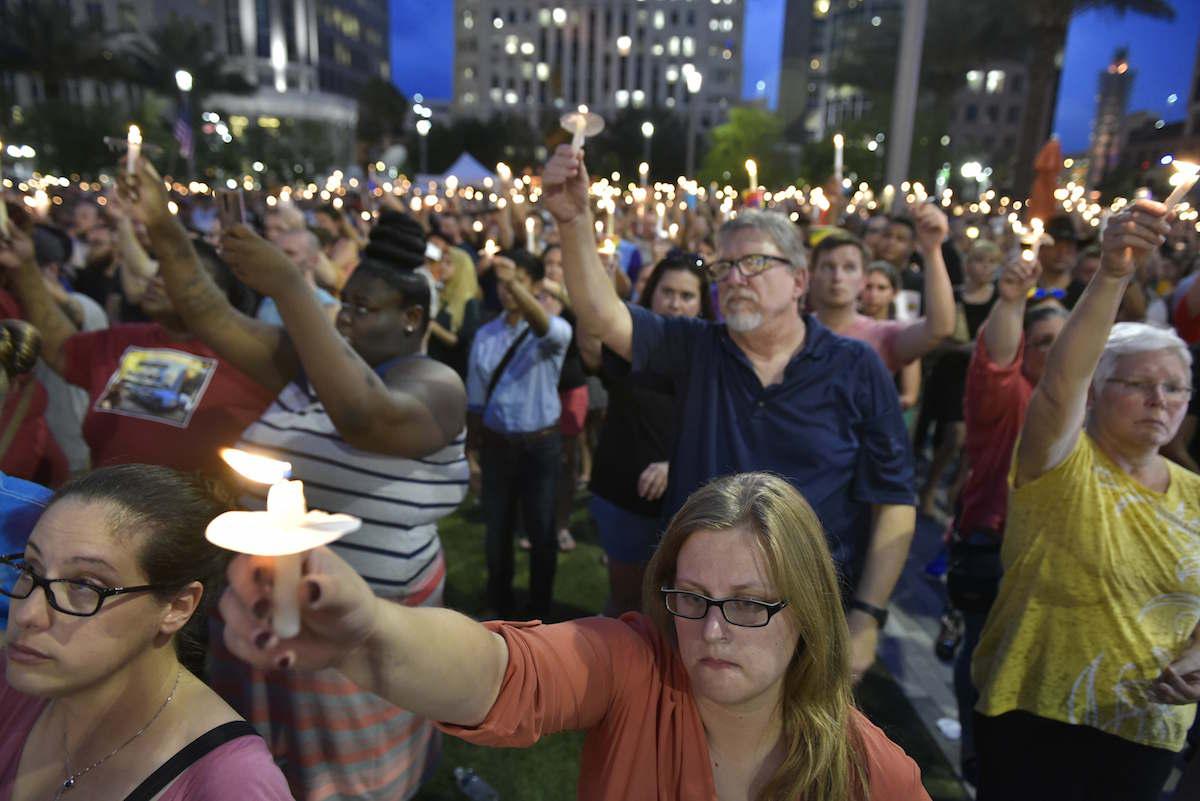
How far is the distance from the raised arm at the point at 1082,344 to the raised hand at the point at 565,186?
1.35 meters

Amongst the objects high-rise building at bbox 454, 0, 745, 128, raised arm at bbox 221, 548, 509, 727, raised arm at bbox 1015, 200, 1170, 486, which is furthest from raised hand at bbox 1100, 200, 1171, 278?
high-rise building at bbox 454, 0, 745, 128

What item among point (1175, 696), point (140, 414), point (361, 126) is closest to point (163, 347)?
point (140, 414)

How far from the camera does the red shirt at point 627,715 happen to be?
126 centimetres

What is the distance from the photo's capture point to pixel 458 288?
21.4 ft

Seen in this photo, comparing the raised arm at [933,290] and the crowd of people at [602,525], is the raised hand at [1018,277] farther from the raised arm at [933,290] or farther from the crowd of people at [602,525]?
the raised arm at [933,290]

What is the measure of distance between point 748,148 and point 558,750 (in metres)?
44.6

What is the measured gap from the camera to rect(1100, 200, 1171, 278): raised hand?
179 cm

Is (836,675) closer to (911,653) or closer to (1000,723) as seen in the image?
(1000,723)

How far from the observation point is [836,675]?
1.42m

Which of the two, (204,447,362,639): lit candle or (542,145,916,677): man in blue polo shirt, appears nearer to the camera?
(204,447,362,639): lit candle

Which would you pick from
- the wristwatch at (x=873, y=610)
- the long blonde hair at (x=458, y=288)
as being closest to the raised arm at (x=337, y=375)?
the wristwatch at (x=873, y=610)

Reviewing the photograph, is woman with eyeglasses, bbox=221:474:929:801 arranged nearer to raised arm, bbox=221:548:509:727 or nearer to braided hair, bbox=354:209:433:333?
raised arm, bbox=221:548:509:727

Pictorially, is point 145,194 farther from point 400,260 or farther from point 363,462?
point 363,462

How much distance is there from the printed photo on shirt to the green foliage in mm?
43780
